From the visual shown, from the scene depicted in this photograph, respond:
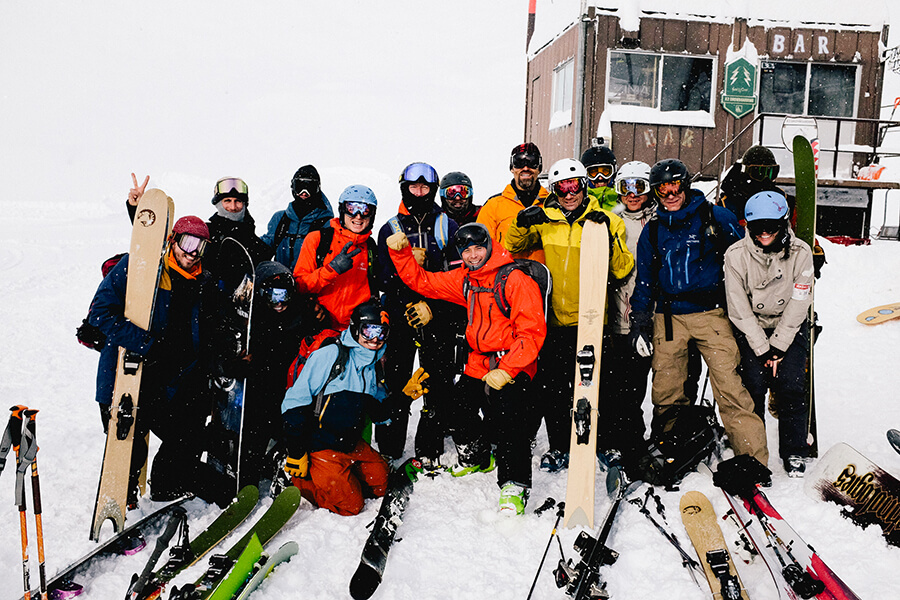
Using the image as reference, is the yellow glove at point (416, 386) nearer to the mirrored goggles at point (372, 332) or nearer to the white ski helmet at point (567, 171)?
the mirrored goggles at point (372, 332)

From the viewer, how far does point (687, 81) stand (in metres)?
10.7

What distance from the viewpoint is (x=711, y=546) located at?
9.43 ft

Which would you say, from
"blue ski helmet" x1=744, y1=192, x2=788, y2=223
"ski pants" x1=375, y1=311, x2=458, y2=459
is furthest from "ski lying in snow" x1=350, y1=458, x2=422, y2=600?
"blue ski helmet" x1=744, y1=192, x2=788, y2=223

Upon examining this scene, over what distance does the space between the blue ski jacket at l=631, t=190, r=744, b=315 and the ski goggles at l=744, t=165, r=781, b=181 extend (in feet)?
1.79

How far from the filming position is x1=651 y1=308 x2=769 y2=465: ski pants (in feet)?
12.0

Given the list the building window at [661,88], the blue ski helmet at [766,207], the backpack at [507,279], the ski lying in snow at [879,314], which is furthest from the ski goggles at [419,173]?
the building window at [661,88]

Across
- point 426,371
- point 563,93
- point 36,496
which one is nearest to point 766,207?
point 426,371

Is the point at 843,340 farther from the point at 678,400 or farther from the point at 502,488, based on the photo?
the point at 502,488

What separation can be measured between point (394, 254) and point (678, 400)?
6.85 feet

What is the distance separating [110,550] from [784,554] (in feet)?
10.8

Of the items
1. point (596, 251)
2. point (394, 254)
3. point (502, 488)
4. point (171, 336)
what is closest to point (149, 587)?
point (171, 336)

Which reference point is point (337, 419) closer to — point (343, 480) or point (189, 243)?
point (343, 480)

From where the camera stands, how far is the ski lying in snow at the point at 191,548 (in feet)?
8.55

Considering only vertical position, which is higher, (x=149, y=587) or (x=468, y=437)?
(x=468, y=437)
